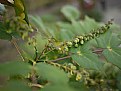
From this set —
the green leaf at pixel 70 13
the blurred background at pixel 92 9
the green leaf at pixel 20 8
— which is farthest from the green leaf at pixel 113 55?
the blurred background at pixel 92 9

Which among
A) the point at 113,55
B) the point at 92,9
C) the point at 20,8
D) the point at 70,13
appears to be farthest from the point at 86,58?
the point at 92,9

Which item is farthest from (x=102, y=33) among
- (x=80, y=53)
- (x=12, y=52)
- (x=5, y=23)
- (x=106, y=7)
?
(x=106, y=7)

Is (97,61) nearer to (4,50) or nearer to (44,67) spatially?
(44,67)

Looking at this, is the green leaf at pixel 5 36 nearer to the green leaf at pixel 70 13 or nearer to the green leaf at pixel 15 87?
the green leaf at pixel 15 87

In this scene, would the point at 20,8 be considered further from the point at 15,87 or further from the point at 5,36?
the point at 15,87

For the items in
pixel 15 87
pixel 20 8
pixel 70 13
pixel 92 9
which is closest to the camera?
pixel 15 87

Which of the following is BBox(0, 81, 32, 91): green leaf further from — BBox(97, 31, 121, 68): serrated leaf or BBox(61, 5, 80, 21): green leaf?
BBox(61, 5, 80, 21): green leaf

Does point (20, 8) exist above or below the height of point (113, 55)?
above

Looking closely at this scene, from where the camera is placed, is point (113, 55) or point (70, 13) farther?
point (70, 13)
